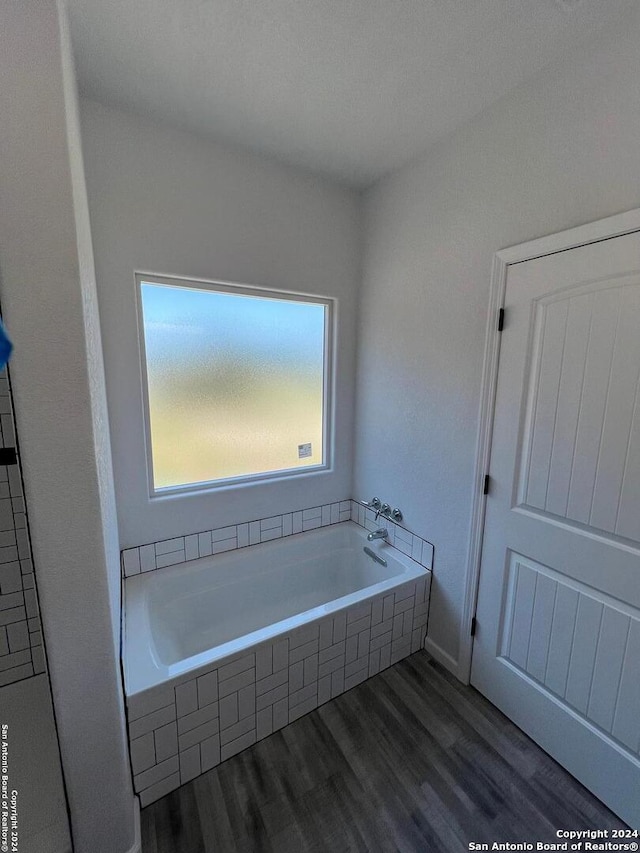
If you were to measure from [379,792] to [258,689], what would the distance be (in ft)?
1.92

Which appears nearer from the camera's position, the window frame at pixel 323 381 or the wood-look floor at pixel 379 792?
the wood-look floor at pixel 379 792

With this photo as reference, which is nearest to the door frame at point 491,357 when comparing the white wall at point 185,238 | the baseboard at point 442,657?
the baseboard at point 442,657

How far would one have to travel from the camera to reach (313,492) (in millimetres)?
2432

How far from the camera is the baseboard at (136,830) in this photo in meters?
1.13

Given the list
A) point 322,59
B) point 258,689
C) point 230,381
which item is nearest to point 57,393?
point 230,381

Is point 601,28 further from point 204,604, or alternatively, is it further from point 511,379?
point 204,604

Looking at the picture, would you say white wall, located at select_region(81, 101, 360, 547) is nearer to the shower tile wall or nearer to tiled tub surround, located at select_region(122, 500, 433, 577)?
tiled tub surround, located at select_region(122, 500, 433, 577)

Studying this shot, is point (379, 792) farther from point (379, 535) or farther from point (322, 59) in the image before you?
point (322, 59)

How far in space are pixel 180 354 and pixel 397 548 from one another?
1.74 metres

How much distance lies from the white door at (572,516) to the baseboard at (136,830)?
1538mm

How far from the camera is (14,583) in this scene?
147 centimetres

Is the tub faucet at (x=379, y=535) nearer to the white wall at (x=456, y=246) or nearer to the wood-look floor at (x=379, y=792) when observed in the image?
the white wall at (x=456, y=246)

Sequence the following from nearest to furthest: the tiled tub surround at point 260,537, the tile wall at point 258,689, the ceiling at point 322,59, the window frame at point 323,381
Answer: the ceiling at point 322,59 → the tile wall at point 258,689 → the window frame at point 323,381 → the tiled tub surround at point 260,537

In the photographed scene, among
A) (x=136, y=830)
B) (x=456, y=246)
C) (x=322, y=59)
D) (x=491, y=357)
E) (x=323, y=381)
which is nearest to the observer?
(x=136, y=830)
